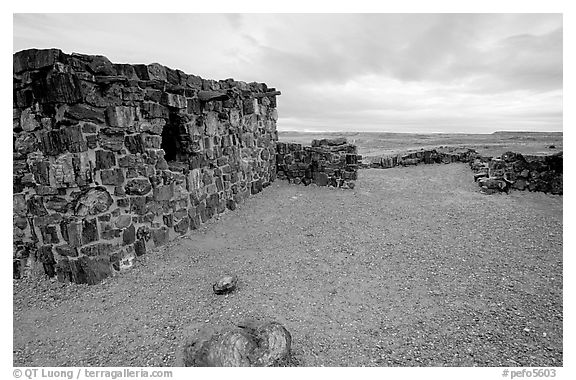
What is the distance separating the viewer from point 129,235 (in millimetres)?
6121

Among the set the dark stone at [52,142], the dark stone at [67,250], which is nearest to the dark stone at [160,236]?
the dark stone at [67,250]

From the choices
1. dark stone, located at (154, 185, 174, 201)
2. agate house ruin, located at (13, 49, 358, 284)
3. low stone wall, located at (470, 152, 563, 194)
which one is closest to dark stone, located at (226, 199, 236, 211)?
agate house ruin, located at (13, 49, 358, 284)

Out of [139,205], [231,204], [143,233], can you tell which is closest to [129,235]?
[143,233]

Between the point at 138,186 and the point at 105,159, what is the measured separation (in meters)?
0.78

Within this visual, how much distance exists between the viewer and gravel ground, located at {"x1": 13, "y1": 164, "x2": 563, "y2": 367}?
3.97 m

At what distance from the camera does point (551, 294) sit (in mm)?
4852

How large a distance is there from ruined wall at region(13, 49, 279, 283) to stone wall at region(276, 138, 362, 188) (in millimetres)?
5268

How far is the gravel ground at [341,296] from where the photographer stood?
3967 mm

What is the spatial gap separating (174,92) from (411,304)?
5.99 metres

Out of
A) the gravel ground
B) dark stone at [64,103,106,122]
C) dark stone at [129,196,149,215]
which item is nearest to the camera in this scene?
the gravel ground

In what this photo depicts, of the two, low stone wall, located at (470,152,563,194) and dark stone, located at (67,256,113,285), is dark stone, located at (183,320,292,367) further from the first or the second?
low stone wall, located at (470,152,563,194)

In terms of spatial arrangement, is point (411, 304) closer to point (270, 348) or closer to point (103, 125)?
point (270, 348)

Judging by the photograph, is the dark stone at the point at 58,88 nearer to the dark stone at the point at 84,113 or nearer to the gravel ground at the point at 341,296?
the dark stone at the point at 84,113
